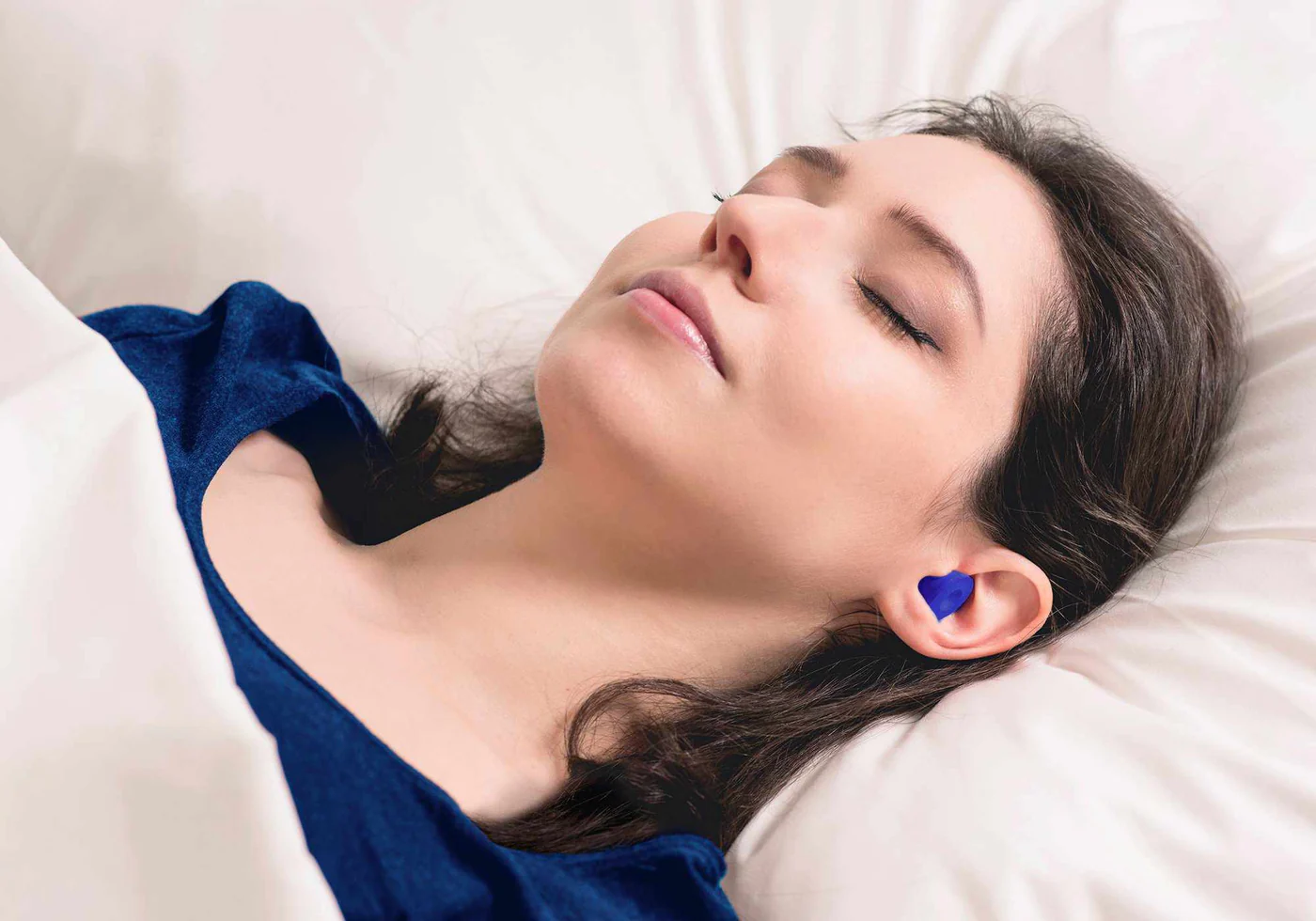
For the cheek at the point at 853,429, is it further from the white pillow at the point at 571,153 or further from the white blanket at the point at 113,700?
the white blanket at the point at 113,700

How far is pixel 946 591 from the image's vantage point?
3.25 feet

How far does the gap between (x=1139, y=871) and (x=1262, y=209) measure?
758mm

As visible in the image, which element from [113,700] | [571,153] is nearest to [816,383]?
[113,700]

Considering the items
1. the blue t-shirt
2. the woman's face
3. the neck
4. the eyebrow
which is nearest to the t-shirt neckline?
the blue t-shirt

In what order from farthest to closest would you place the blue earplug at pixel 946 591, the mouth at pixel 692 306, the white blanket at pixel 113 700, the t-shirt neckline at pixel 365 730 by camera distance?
the blue earplug at pixel 946 591 < the mouth at pixel 692 306 < the t-shirt neckline at pixel 365 730 < the white blanket at pixel 113 700

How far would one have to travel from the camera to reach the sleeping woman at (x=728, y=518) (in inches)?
34.3

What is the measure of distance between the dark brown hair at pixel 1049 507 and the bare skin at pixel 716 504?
0.03 metres

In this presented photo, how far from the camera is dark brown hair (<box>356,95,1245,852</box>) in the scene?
93cm

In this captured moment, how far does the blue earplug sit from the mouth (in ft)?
0.94

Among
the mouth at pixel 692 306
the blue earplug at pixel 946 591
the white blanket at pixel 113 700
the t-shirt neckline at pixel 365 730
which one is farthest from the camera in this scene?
the blue earplug at pixel 946 591

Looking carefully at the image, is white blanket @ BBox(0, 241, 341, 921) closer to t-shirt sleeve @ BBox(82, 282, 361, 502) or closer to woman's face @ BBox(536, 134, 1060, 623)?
t-shirt sleeve @ BBox(82, 282, 361, 502)

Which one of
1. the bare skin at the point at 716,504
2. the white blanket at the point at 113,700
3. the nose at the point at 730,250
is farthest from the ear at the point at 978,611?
the white blanket at the point at 113,700

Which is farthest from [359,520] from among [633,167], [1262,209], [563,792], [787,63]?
[1262,209]

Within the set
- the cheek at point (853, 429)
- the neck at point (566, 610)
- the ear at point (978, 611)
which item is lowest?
the ear at point (978, 611)
